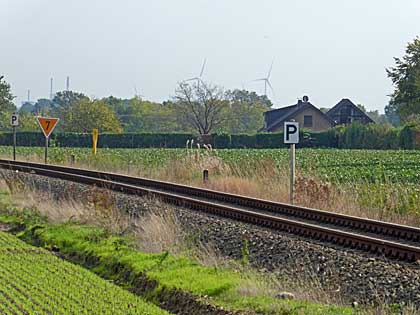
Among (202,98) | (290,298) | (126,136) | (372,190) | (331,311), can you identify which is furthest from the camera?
(202,98)

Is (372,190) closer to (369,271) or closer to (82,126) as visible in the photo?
(369,271)

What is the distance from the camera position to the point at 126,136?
7856 cm

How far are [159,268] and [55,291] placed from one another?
1.73 meters

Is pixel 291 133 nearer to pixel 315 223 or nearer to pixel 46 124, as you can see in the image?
pixel 315 223

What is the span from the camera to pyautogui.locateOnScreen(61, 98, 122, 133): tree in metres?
92.2

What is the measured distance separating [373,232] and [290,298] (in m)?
5.52

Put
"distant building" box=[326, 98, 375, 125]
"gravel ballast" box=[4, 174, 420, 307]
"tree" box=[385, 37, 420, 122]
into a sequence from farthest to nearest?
"distant building" box=[326, 98, 375, 125], "tree" box=[385, 37, 420, 122], "gravel ballast" box=[4, 174, 420, 307]

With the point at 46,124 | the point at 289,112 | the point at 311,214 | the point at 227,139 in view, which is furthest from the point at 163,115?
the point at 311,214

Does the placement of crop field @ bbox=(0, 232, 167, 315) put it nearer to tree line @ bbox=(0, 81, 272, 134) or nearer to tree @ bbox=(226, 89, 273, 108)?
tree line @ bbox=(0, 81, 272, 134)

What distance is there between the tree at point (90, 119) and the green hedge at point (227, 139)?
42.6 feet

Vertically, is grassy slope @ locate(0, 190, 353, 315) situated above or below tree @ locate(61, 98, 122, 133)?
below

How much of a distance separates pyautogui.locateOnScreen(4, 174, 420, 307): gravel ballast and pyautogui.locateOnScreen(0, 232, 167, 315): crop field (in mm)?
2348

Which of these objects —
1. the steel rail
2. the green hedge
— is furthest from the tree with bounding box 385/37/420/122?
the steel rail

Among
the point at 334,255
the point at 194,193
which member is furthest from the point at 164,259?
the point at 194,193
